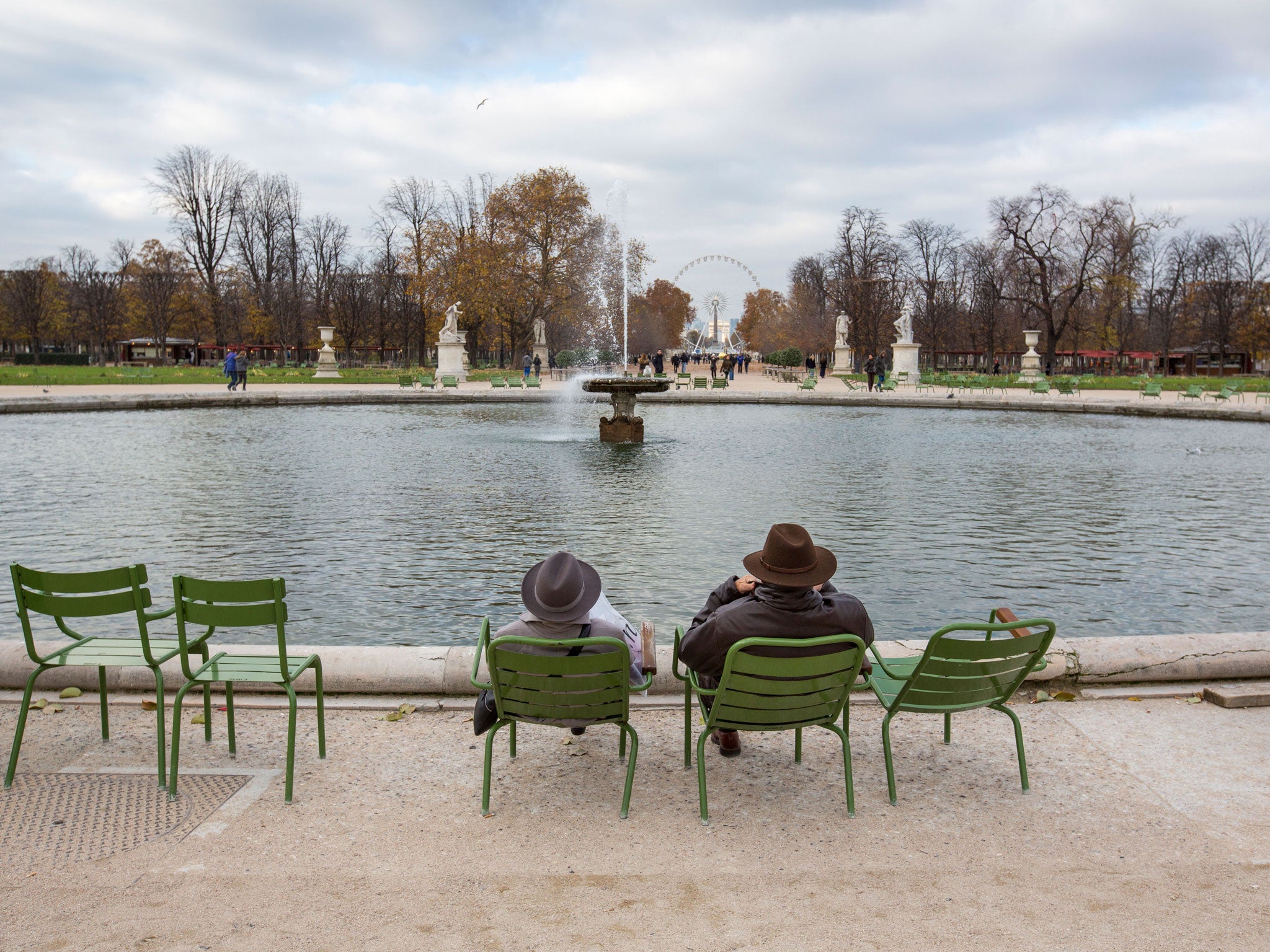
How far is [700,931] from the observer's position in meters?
→ 3.24

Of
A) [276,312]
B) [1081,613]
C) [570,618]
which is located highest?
[276,312]

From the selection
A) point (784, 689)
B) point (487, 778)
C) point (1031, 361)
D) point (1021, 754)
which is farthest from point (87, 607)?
point (1031, 361)

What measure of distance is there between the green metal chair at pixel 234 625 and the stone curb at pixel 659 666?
0.77 metres

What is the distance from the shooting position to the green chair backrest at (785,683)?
4.02 metres

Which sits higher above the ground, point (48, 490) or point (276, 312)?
point (276, 312)

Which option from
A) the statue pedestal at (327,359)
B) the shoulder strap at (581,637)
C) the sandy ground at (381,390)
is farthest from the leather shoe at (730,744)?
the statue pedestal at (327,359)

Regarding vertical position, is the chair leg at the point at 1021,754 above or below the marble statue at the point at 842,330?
below

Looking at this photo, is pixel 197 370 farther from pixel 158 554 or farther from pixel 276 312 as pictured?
pixel 158 554

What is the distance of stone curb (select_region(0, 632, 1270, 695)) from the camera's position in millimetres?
5527

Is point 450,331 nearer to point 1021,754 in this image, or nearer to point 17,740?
point 17,740

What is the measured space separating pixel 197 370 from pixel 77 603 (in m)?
58.0

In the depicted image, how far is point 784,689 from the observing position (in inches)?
161

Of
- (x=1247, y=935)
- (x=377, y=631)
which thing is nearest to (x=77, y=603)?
(x=377, y=631)

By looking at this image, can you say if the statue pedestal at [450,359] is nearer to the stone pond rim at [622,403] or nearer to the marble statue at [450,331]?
the marble statue at [450,331]
